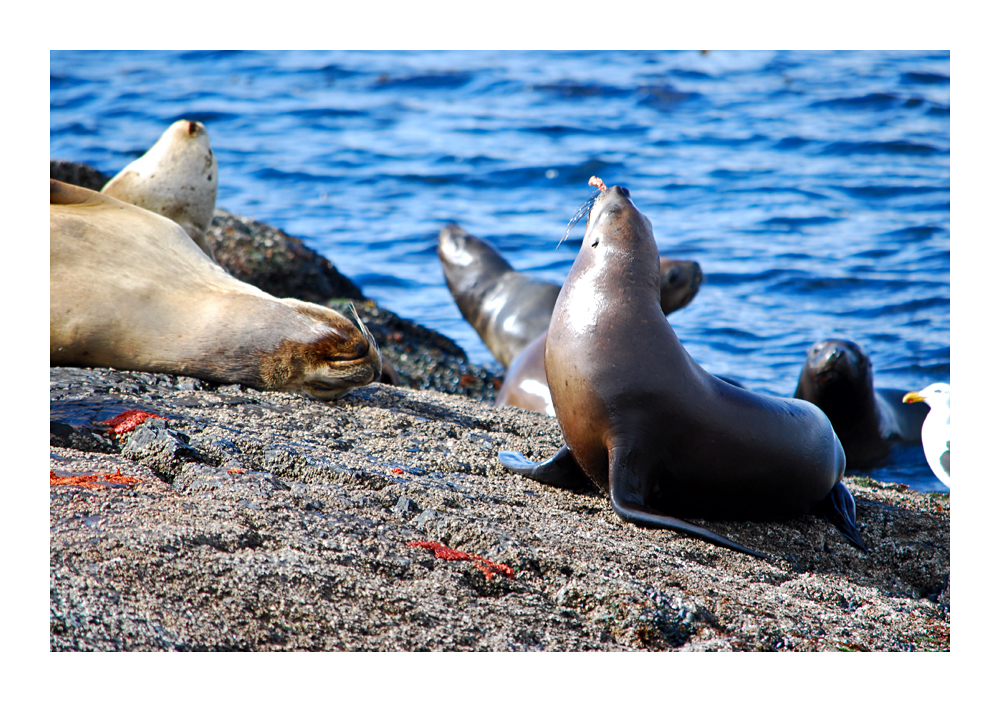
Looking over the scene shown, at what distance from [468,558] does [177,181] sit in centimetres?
361

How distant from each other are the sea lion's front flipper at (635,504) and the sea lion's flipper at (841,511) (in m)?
0.64

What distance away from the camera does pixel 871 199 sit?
1101 cm

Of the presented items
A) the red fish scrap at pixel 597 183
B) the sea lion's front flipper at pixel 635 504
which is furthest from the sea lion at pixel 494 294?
the sea lion's front flipper at pixel 635 504

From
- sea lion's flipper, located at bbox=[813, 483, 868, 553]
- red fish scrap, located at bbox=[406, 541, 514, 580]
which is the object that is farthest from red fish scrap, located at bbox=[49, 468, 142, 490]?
sea lion's flipper, located at bbox=[813, 483, 868, 553]

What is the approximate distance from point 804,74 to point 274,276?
11.7 meters

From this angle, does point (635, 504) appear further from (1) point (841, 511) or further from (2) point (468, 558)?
(1) point (841, 511)

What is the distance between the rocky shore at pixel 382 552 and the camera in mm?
2146

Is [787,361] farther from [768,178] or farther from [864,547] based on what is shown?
[768,178]

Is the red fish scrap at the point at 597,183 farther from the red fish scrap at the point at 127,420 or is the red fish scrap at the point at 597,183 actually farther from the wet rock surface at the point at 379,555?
the red fish scrap at the point at 127,420

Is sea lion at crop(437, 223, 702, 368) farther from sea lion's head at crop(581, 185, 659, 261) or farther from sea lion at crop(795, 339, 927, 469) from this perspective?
sea lion's head at crop(581, 185, 659, 261)

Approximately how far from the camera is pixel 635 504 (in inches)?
126

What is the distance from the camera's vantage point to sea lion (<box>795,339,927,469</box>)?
6.14 metres

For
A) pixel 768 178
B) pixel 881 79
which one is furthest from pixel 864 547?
pixel 881 79

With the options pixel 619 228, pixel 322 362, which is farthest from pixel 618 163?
pixel 322 362
